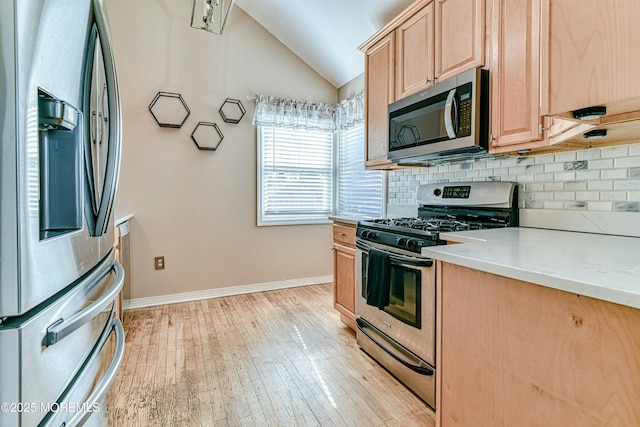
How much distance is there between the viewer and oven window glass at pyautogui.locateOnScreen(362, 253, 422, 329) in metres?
1.68

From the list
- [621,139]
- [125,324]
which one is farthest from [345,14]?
[125,324]

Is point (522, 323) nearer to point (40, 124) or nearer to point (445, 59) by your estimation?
point (40, 124)

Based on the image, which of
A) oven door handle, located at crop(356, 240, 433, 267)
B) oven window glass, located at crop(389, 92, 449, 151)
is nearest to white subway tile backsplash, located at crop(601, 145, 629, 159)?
oven window glass, located at crop(389, 92, 449, 151)

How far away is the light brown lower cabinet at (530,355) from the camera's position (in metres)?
0.75

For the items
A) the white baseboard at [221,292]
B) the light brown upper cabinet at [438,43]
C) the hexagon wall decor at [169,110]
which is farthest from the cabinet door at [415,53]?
the white baseboard at [221,292]

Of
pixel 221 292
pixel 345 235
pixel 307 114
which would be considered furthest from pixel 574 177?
pixel 221 292

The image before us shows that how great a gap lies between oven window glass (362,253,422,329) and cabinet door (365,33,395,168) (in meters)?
1.08

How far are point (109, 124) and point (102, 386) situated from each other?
81 cm

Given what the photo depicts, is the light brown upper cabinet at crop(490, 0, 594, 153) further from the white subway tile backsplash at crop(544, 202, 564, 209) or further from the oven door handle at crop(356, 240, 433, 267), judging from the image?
the oven door handle at crop(356, 240, 433, 267)

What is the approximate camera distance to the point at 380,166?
274 cm

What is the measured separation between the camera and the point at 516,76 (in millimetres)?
1565

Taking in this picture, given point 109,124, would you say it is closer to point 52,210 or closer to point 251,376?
point 52,210

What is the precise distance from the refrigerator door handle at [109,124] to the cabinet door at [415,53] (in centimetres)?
179

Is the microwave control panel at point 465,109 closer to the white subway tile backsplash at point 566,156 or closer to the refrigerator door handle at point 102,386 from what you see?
the white subway tile backsplash at point 566,156
